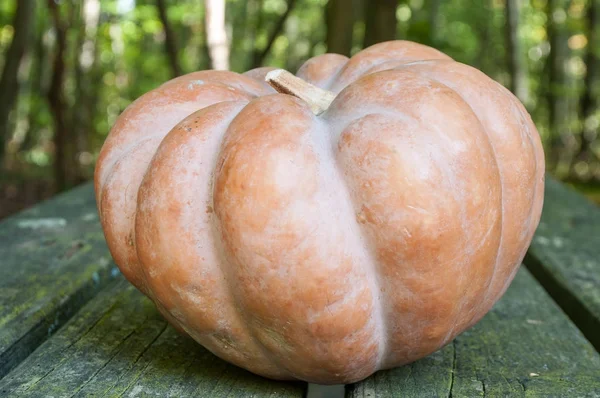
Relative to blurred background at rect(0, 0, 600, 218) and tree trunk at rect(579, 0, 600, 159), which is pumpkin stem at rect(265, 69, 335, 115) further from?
tree trunk at rect(579, 0, 600, 159)

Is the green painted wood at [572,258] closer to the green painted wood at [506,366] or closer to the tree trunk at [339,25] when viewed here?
the green painted wood at [506,366]

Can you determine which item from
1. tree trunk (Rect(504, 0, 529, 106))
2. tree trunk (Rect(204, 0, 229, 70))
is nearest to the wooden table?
tree trunk (Rect(204, 0, 229, 70))

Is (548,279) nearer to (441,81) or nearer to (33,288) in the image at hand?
(441,81)

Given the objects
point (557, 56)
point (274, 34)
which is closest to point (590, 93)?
point (557, 56)

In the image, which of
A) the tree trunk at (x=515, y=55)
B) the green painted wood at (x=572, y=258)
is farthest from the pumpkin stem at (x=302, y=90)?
the tree trunk at (x=515, y=55)

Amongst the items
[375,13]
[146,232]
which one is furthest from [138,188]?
[375,13]

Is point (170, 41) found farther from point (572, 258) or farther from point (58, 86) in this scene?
point (572, 258)
